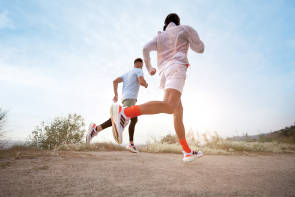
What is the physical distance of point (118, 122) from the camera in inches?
89.0

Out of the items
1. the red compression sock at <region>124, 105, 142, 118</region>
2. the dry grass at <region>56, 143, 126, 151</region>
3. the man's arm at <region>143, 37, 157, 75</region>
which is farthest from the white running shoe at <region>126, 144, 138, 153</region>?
the man's arm at <region>143, 37, 157, 75</region>

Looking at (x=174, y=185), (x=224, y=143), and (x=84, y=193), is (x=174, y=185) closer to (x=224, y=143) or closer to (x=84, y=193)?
(x=84, y=193)

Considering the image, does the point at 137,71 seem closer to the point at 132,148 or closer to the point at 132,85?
the point at 132,85

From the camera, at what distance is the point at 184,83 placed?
244 centimetres

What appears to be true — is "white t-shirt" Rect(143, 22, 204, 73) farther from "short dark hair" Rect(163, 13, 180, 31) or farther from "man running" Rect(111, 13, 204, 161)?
"short dark hair" Rect(163, 13, 180, 31)

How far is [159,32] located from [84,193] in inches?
93.7

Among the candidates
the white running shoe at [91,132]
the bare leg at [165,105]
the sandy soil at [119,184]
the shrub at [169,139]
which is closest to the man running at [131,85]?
the white running shoe at [91,132]

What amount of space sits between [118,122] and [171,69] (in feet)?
3.38

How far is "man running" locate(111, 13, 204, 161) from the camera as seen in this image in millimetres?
2207

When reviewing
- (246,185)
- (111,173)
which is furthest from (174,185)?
(246,185)

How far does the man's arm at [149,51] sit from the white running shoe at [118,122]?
2.59ft

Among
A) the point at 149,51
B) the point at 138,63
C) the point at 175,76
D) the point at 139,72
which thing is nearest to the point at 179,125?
the point at 175,76

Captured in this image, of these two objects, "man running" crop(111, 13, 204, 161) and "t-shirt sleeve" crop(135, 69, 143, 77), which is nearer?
"man running" crop(111, 13, 204, 161)

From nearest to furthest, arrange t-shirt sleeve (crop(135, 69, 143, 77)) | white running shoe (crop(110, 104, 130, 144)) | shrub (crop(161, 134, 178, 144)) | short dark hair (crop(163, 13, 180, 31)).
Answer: white running shoe (crop(110, 104, 130, 144))
short dark hair (crop(163, 13, 180, 31))
t-shirt sleeve (crop(135, 69, 143, 77))
shrub (crop(161, 134, 178, 144))
